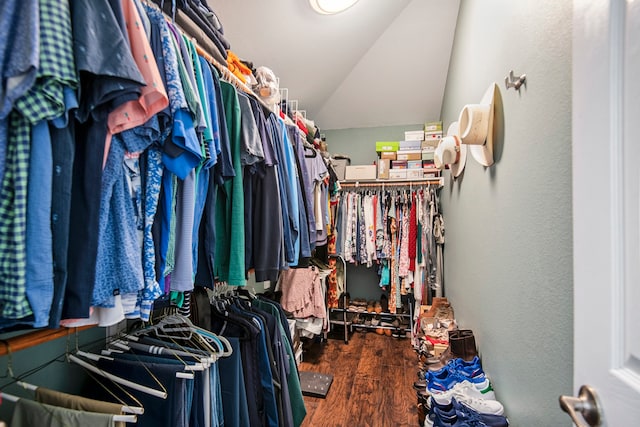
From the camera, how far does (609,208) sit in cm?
Answer: 48

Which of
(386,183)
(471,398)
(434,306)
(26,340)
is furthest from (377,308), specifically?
(26,340)

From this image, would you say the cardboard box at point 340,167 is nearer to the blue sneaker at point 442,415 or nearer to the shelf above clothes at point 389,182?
the shelf above clothes at point 389,182

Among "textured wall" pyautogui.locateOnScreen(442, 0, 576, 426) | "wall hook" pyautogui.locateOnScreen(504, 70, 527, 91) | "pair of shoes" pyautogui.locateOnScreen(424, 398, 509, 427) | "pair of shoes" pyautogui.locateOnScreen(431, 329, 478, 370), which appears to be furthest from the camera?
"pair of shoes" pyautogui.locateOnScreen(431, 329, 478, 370)

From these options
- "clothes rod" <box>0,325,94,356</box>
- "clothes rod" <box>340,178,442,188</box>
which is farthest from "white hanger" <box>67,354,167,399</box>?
"clothes rod" <box>340,178,442,188</box>

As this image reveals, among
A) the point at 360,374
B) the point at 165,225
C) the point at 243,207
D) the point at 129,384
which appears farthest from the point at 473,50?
the point at 360,374

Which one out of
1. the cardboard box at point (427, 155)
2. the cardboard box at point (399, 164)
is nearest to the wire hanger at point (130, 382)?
the cardboard box at point (399, 164)

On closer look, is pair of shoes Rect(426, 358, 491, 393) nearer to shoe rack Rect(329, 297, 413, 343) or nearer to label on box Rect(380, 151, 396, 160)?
shoe rack Rect(329, 297, 413, 343)

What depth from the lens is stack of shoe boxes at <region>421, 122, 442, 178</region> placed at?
10.9ft

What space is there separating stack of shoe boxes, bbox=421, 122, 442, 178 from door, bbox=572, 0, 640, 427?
2838 mm

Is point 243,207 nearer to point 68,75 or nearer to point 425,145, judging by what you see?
point 68,75

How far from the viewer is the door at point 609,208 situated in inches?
17.4

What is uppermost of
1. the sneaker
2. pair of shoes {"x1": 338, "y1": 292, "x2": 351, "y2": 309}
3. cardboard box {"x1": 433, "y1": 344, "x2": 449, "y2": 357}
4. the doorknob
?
the doorknob

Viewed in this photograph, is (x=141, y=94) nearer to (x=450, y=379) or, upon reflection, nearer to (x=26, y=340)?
(x=26, y=340)

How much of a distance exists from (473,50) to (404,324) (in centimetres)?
282
